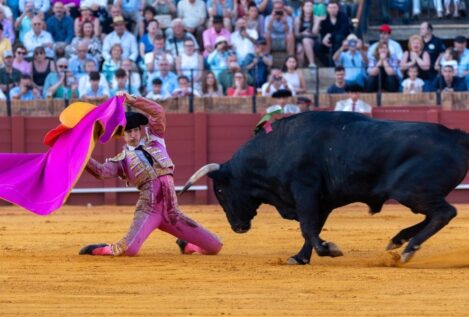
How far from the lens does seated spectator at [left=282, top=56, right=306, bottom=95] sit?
53.2 feet

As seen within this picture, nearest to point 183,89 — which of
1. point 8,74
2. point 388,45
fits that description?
point 8,74

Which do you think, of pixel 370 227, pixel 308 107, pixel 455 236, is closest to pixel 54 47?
pixel 308 107

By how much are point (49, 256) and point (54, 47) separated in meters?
7.11

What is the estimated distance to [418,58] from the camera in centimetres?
1641

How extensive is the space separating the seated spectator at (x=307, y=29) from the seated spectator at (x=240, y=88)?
1013 millimetres

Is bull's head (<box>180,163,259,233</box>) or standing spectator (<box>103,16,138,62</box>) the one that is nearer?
bull's head (<box>180,163,259,233</box>)

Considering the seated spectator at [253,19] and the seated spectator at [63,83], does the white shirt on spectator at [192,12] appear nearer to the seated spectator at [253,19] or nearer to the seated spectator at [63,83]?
the seated spectator at [253,19]

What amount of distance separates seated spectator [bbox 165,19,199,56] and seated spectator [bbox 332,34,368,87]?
1.74m

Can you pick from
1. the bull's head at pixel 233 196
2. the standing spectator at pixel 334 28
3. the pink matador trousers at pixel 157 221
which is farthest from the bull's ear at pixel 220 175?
the standing spectator at pixel 334 28

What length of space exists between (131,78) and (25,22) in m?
1.75

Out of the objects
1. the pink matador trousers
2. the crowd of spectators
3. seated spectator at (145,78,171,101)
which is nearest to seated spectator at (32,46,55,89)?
the crowd of spectators

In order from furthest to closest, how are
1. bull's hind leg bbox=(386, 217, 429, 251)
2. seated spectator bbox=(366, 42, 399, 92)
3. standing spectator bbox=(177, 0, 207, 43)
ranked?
1. standing spectator bbox=(177, 0, 207, 43)
2. seated spectator bbox=(366, 42, 399, 92)
3. bull's hind leg bbox=(386, 217, 429, 251)

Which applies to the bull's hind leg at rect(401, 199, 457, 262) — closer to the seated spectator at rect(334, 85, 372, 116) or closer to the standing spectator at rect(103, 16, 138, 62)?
the seated spectator at rect(334, 85, 372, 116)

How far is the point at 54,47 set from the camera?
16.6m
